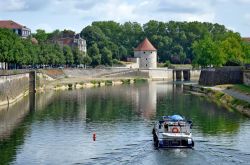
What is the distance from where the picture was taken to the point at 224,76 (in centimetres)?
9800

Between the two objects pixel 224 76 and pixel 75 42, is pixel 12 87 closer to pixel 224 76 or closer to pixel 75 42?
pixel 224 76

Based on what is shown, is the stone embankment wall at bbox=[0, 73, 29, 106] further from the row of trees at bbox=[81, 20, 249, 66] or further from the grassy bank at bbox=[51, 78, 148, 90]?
the row of trees at bbox=[81, 20, 249, 66]

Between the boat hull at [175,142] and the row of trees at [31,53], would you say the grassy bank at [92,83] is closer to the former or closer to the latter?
→ the row of trees at [31,53]

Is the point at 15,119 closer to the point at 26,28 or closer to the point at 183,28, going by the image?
the point at 26,28

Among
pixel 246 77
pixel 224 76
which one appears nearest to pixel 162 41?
pixel 224 76

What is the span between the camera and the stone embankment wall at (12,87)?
6744 centimetres

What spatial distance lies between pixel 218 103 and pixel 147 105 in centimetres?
912

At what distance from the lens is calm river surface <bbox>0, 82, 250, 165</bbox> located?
37000mm

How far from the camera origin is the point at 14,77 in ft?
252

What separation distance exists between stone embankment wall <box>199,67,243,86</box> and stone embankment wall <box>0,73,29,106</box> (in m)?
32.8

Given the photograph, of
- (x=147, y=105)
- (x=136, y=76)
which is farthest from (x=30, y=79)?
(x=136, y=76)

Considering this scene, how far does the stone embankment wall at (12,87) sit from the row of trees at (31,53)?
4824mm

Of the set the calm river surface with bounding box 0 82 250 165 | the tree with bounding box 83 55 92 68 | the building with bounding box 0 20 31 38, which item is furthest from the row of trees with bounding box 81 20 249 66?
the calm river surface with bounding box 0 82 250 165

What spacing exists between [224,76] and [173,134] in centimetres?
5955
